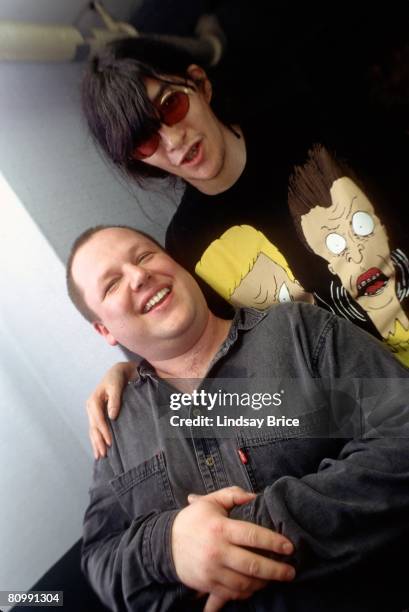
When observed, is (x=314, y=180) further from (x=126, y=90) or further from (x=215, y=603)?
(x=215, y=603)

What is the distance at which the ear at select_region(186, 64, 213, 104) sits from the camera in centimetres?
66

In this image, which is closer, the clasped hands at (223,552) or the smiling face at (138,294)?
the clasped hands at (223,552)

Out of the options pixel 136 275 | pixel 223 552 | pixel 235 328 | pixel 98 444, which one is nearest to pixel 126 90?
pixel 136 275

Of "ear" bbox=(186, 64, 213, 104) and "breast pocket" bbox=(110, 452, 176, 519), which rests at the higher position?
"ear" bbox=(186, 64, 213, 104)

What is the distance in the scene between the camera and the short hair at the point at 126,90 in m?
0.63

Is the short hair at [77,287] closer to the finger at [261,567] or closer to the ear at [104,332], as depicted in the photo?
the ear at [104,332]

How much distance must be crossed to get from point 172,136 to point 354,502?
0.51 m

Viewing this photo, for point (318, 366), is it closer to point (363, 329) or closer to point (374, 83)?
point (363, 329)

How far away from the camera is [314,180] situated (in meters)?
0.65

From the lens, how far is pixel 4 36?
0.61 meters

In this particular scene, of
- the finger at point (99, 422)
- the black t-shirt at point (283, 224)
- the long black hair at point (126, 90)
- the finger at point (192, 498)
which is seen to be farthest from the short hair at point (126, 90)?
the finger at point (192, 498)

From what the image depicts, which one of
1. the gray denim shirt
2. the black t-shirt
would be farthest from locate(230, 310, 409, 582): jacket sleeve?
the black t-shirt

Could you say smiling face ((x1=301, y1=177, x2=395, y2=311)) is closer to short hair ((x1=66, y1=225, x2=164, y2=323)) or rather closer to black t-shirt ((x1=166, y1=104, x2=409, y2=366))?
black t-shirt ((x1=166, y1=104, x2=409, y2=366))

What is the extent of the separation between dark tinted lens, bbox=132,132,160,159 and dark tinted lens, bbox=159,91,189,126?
3 cm
